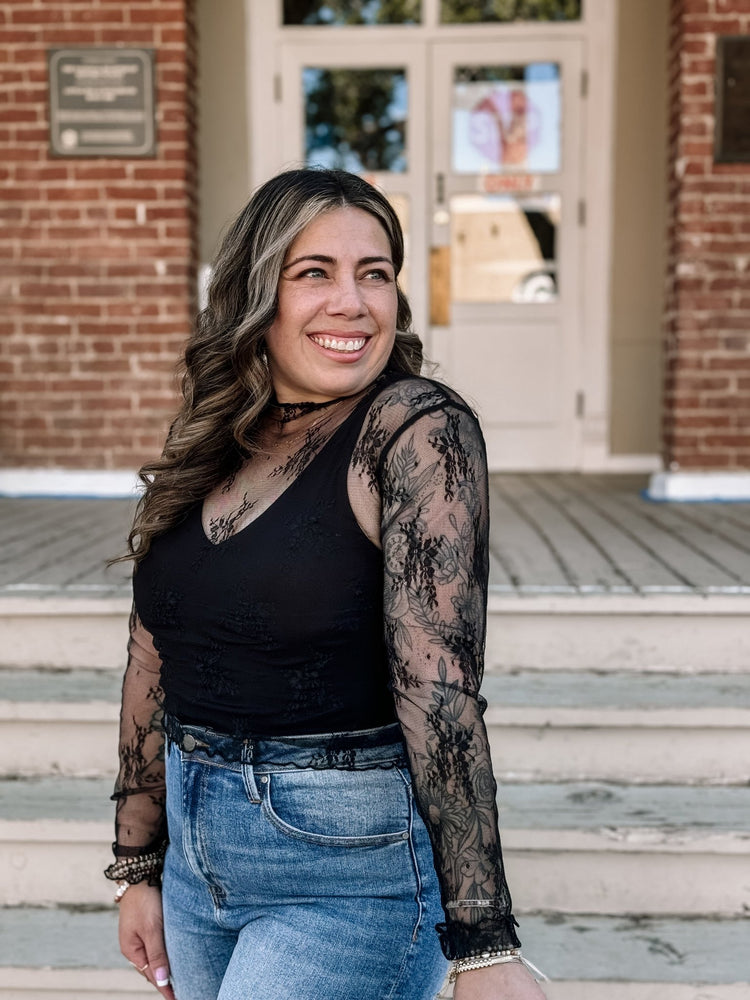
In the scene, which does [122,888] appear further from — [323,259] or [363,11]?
[363,11]

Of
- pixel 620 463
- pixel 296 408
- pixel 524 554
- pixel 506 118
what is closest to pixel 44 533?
pixel 524 554

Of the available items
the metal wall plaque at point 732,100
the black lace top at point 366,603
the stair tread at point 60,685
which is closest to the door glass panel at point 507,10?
the metal wall plaque at point 732,100

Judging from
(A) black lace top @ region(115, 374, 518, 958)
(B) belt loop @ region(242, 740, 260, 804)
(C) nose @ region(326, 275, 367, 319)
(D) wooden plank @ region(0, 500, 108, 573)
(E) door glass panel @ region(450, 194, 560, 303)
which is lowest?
(D) wooden plank @ region(0, 500, 108, 573)

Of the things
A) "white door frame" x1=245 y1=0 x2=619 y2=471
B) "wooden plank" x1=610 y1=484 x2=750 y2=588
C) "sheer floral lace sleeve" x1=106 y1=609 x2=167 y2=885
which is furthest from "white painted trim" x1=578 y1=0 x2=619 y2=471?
"sheer floral lace sleeve" x1=106 y1=609 x2=167 y2=885

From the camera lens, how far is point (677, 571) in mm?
3332

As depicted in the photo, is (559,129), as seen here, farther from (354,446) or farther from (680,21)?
(354,446)

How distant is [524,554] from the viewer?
3.67m

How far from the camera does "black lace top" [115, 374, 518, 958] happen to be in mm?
1153

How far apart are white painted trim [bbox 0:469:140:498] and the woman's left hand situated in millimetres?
4712

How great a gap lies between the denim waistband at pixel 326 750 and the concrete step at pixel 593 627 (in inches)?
68.8

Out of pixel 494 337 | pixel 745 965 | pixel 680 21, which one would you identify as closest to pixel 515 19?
pixel 680 21

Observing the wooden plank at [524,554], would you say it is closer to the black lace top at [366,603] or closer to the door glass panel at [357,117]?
the black lace top at [366,603]

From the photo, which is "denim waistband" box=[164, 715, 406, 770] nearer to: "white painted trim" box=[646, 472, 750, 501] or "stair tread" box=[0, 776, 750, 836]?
"stair tread" box=[0, 776, 750, 836]

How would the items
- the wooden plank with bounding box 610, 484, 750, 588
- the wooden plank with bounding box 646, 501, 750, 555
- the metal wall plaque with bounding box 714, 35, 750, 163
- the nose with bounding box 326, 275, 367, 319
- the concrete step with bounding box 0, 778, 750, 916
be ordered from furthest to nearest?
the metal wall plaque with bounding box 714, 35, 750, 163, the wooden plank with bounding box 646, 501, 750, 555, the wooden plank with bounding box 610, 484, 750, 588, the concrete step with bounding box 0, 778, 750, 916, the nose with bounding box 326, 275, 367, 319
